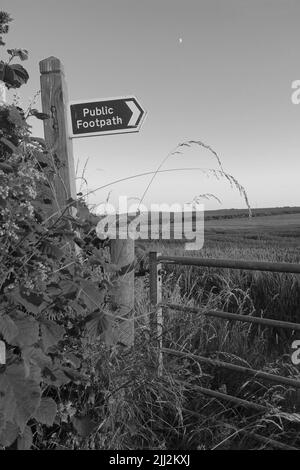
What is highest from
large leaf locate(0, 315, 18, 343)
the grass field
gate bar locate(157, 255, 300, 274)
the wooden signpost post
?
the wooden signpost post

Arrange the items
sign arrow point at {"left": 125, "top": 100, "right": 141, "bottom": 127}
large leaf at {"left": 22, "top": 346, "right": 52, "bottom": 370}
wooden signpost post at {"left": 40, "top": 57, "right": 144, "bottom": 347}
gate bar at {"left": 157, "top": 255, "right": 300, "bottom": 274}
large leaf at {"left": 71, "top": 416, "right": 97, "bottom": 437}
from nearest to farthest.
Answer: large leaf at {"left": 22, "top": 346, "right": 52, "bottom": 370}
large leaf at {"left": 71, "top": 416, "right": 97, "bottom": 437}
gate bar at {"left": 157, "top": 255, "right": 300, "bottom": 274}
wooden signpost post at {"left": 40, "top": 57, "right": 144, "bottom": 347}
sign arrow point at {"left": 125, "top": 100, "right": 141, "bottom": 127}

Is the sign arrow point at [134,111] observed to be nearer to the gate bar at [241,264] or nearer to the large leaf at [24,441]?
the gate bar at [241,264]

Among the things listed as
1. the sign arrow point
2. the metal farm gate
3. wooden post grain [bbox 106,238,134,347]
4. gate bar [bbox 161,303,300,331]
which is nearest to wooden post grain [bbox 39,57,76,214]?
the sign arrow point

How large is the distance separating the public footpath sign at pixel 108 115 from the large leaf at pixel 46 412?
5.87 feet

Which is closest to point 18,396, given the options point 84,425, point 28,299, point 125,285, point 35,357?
point 35,357

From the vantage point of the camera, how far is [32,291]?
1.94m

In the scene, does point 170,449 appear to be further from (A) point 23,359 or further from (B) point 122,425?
(A) point 23,359

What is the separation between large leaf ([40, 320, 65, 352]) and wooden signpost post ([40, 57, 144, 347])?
81 centimetres

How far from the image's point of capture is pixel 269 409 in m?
2.56

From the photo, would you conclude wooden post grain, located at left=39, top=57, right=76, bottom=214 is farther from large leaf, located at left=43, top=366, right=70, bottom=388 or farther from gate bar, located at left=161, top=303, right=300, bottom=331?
large leaf, located at left=43, top=366, right=70, bottom=388

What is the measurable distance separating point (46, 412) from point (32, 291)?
1.60ft

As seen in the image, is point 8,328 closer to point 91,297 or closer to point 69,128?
point 91,297

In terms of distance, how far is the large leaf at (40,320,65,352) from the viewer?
1.93m

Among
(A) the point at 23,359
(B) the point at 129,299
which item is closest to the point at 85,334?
(A) the point at 23,359
